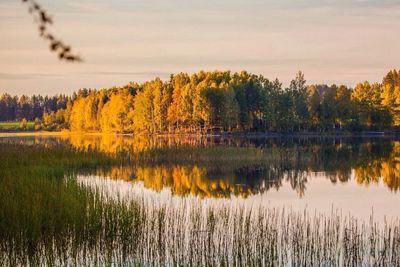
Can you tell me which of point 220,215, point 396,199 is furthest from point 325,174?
point 220,215

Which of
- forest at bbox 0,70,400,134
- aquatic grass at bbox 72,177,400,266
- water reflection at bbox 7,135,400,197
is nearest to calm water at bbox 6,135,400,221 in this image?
water reflection at bbox 7,135,400,197

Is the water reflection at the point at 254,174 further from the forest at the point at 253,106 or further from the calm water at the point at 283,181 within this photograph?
the forest at the point at 253,106

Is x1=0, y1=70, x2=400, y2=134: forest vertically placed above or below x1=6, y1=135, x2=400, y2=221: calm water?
above

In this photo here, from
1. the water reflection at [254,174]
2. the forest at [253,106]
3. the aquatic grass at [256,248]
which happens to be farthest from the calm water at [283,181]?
the forest at [253,106]

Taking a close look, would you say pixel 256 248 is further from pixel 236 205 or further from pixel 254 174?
pixel 254 174

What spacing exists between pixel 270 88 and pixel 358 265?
3904 inches

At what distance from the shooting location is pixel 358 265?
36.6 feet

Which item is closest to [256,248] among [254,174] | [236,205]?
[236,205]

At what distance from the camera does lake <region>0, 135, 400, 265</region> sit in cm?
1149

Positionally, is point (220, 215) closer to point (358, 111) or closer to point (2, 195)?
point (2, 195)

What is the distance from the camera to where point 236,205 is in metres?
Answer: 17.0

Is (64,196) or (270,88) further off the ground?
(270,88)

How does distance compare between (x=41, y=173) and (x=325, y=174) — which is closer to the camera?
(x=41, y=173)

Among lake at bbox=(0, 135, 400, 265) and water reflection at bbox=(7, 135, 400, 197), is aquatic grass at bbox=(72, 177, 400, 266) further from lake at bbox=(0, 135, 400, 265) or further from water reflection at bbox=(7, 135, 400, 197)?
water reflection at bbox=(7, 135, 400, 197)
